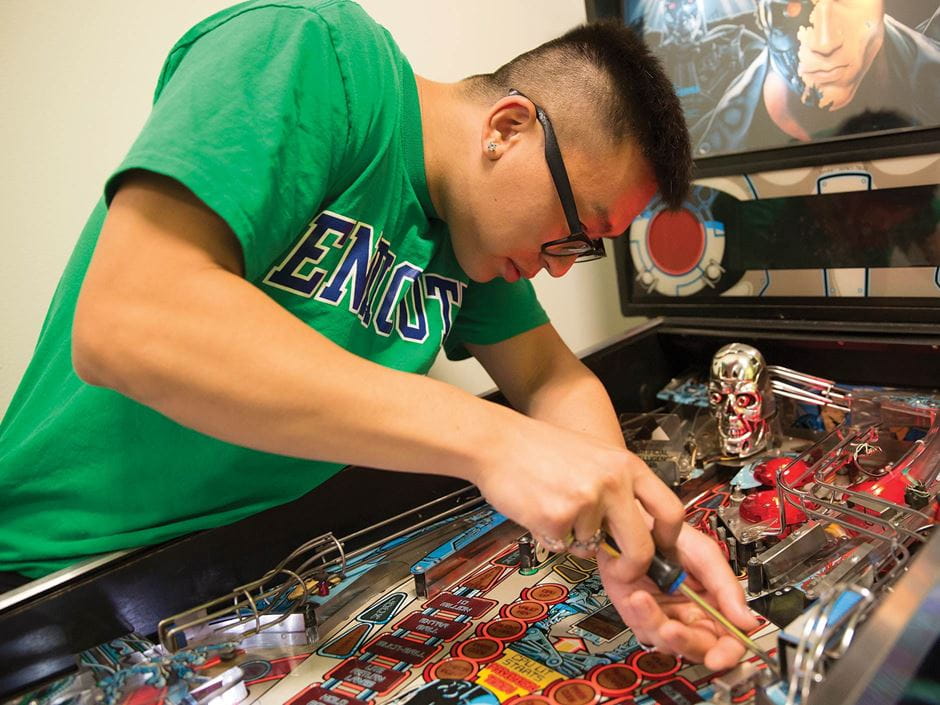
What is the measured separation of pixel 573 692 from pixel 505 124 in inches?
20.6

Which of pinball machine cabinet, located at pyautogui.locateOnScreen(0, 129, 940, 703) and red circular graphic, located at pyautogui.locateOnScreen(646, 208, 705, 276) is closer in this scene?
pinball machine cabinet, located at pyautogui.locateOnScreen(0, 129, 940, 703)

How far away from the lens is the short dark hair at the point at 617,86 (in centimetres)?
77

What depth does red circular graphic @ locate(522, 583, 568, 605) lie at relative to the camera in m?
0.78

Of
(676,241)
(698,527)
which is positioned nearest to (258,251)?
(698,527)

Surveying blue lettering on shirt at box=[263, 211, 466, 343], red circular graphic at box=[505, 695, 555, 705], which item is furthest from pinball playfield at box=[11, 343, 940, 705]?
blue lettering on shirt at box=[263, 211, 466, 343]

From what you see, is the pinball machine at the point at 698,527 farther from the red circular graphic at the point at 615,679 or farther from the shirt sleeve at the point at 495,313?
the shirt sleeve at the point at 495,313

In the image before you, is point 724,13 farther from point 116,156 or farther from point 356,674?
point 356,674

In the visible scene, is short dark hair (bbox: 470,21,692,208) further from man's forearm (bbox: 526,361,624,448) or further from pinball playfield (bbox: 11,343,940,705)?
pinball playfield (bbox: 11,343,940,705)

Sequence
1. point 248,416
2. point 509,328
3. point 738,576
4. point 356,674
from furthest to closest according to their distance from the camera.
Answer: point 509,328, point 738,576, point 356,674, point 248,416

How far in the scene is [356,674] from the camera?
27.2 inches

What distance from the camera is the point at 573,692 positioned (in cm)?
64

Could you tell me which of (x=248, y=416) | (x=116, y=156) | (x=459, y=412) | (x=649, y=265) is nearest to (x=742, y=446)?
(x=649, y=265)

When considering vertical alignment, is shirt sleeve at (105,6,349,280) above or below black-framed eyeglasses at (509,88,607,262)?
above

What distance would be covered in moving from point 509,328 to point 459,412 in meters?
0.44
